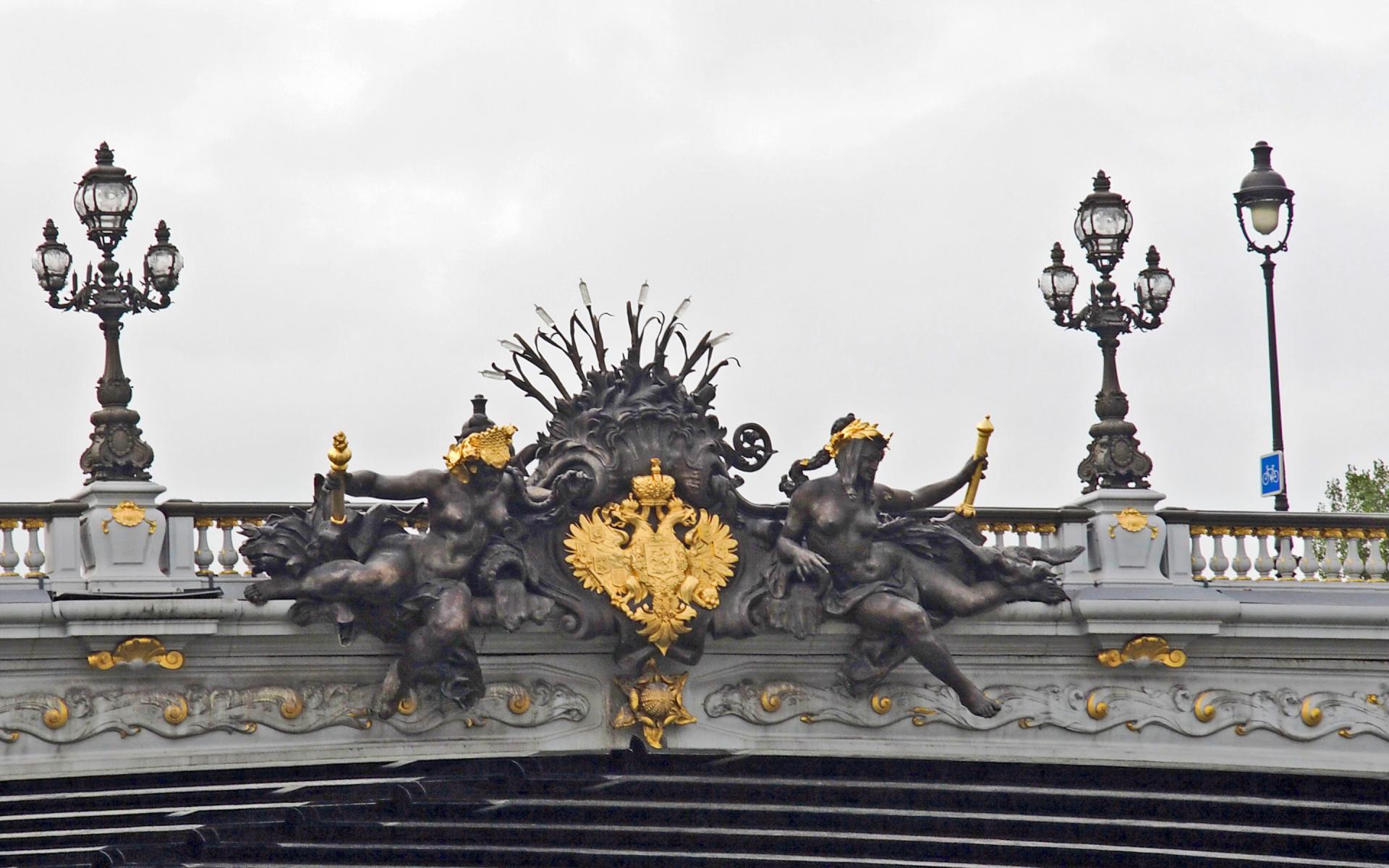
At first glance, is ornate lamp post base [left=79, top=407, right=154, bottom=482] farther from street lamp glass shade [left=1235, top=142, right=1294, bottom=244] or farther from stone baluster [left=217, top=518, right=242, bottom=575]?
street lamp glass shade [left=1235, top=142, right=1294, bottom=244]

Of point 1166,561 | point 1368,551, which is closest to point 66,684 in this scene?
point 1166,561

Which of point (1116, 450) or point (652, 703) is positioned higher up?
point (1116, 450)

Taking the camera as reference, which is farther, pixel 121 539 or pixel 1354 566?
pixel 1354 566

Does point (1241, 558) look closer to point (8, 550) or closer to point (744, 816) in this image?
point (744, 816)

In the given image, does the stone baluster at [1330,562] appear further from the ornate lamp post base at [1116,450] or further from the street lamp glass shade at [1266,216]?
the street lamp glass shade at [1266,216]

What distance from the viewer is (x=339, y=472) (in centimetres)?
2425

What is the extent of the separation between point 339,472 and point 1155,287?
6741mm

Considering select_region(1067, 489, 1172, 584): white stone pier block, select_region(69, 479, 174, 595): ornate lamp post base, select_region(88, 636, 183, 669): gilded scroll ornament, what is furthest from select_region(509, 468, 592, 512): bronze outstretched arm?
select_region(1067, 489, 1172, 584): white stone pier block

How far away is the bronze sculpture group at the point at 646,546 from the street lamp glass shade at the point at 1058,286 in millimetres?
1399

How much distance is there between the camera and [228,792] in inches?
995

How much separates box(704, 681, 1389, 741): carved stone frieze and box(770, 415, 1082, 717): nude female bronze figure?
28 centimetres

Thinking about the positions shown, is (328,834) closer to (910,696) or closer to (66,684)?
(66,684)

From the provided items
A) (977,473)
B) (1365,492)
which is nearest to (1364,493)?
(1365,492)

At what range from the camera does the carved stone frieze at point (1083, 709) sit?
2602cm
